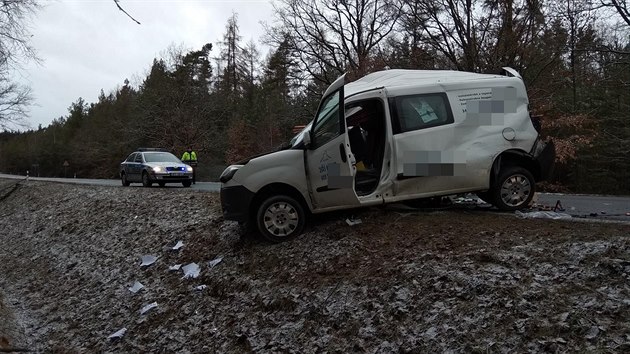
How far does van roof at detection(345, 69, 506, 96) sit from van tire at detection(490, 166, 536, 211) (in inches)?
60.6

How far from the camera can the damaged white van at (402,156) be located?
7.33 metres

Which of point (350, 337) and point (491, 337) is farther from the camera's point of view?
point (350, 337)

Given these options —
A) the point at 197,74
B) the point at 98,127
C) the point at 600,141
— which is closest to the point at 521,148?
the point at 600,141

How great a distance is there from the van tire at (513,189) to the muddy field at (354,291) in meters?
0.33

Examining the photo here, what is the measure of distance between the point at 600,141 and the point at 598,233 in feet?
76.6

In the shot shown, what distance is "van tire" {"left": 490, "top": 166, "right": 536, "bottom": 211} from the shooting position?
7695 millimetres

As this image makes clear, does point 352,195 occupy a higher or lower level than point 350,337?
higher

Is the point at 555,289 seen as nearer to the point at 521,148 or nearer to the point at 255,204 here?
the point at 521,148

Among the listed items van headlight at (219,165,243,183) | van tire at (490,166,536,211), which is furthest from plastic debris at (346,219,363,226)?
van tire at (490,166,536,211)

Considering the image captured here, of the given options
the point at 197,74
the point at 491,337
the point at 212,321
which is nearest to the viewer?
the point at 491,337

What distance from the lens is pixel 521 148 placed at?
7.61 meters

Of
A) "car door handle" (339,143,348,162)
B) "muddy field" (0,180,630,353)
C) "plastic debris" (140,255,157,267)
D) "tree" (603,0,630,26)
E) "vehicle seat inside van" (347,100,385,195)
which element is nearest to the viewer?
"muddy field" (0,180,630,353)

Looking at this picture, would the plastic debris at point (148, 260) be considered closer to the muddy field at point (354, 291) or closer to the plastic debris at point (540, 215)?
the muddy field at point (354, 291)

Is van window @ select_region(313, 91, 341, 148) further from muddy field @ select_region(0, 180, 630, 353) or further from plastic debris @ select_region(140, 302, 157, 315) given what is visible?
plastic debris @ select_region(140, 302, 157, 315)
